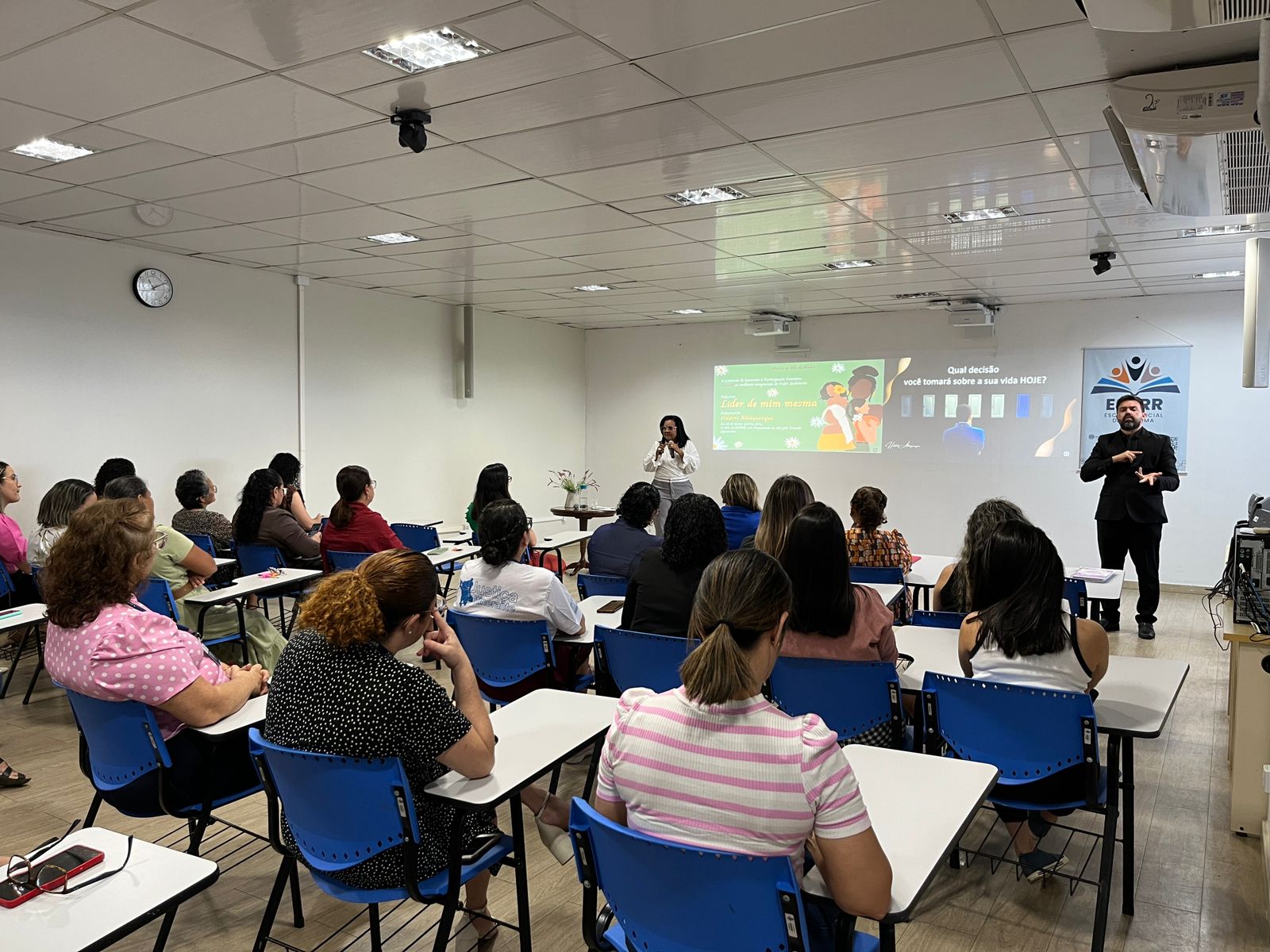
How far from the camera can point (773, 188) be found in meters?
4.57

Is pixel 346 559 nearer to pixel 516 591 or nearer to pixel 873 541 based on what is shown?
pixel 516 591

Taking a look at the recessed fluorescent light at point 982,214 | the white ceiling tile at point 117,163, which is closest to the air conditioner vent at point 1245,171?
the recessed fluorescent light at point 982,214

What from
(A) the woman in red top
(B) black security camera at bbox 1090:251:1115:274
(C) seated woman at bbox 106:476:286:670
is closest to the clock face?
(A) the woman in red top

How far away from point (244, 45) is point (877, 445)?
8.07 metres

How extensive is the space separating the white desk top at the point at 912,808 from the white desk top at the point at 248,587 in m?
3.22

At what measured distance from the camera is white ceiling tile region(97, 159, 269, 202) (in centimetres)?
425

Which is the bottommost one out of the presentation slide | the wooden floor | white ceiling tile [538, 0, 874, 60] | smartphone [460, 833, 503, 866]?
the wooden floor

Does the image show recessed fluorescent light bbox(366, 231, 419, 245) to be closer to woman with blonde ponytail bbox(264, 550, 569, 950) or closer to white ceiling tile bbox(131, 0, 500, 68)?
white ceiling tile bbox(131, 0, 500, 68)

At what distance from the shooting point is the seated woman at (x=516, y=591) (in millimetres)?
3418

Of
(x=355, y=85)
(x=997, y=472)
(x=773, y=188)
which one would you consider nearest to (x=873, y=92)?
(x=773, y=188)

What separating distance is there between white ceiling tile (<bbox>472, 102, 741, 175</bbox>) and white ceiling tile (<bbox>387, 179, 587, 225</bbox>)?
0.39 m

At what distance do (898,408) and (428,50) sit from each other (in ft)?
25.2

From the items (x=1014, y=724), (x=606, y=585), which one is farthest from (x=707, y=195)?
(x=1014, y=724)

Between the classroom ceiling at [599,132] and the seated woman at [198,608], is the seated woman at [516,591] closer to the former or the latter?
the seated woman at [198,608]
